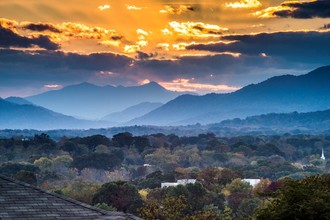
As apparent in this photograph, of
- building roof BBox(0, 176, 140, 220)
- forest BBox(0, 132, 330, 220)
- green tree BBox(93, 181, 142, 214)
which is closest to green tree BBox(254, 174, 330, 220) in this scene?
forest BBox(0, 132, 330, 220)

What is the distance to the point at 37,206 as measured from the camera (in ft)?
61.9

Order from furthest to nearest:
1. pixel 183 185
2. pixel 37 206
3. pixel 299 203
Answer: pixel 183 185
pixel 299 203
pixel 37 206

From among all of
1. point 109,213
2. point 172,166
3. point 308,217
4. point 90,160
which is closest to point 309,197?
point 308,217

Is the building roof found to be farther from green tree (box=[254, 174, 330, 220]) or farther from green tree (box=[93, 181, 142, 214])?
green tree (box=[93, 181, 142, 214])

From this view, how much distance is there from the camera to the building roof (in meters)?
18.2

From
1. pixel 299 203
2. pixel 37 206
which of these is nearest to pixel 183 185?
pixel 299 203

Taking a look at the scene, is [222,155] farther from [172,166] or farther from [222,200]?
[222,200]

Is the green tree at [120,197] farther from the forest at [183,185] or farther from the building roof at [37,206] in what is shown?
the building roof at [37,206]

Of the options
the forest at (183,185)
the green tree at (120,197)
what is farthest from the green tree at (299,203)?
the green tree at (120,197)

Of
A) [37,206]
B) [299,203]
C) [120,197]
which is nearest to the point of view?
[37,206]

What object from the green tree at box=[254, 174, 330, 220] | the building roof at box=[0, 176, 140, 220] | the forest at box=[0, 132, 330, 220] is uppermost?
the building roof at box=[0, 176, 140, 220]

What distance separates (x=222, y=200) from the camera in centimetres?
8812

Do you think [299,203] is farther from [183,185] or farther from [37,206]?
[183,185]

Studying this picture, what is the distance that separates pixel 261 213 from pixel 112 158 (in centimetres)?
13992
